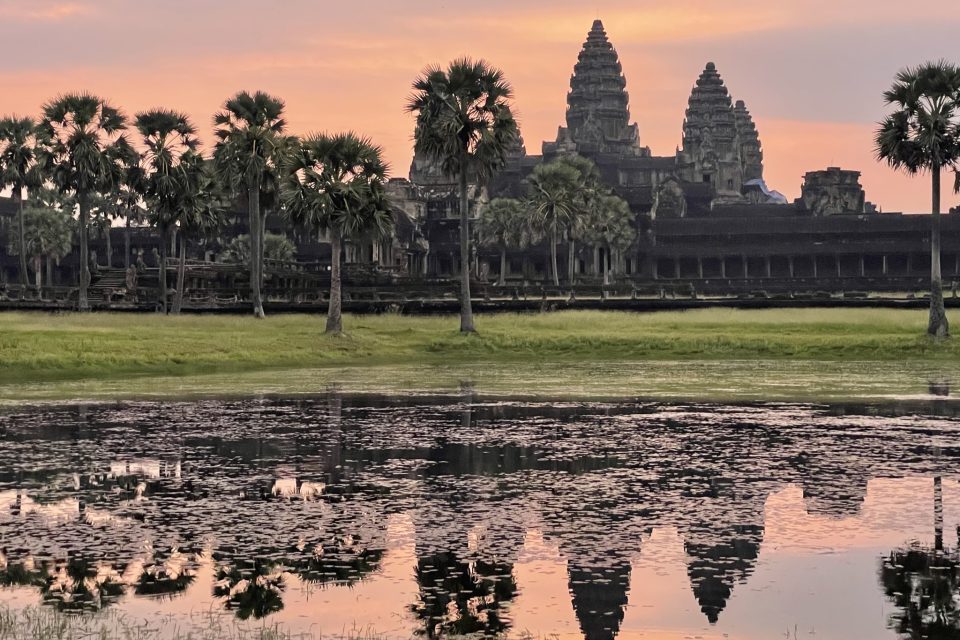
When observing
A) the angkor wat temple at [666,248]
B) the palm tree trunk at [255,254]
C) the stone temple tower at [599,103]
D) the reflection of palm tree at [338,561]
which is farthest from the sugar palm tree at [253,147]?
the stone temple tower at [599,103]

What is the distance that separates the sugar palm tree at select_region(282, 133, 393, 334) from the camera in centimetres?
5806

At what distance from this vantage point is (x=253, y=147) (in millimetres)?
70812

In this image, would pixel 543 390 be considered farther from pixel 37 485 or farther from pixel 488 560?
pixel 488 560

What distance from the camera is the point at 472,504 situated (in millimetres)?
18844

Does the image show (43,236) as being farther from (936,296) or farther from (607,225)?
(936,296)

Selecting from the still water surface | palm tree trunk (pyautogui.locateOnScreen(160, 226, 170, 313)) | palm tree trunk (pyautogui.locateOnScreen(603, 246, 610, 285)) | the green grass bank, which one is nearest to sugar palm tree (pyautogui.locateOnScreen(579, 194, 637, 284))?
palm tree trunk (pyautogui.locateOnScreen(603, 246, 610, 285))

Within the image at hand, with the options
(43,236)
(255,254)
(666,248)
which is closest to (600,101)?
(666,248)

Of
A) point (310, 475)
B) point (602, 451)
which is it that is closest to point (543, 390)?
point (602, 451)

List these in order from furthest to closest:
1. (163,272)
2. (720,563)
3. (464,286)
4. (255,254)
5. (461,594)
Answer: (163,272) → (255,254) → (464,286) → (720,563) → (461,594)

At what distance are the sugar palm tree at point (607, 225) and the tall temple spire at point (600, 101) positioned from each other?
2211 inches

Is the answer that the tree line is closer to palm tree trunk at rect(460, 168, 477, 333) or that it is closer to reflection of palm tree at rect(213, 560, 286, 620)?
palm tree trunk at rect(460, 168, 477, 333)

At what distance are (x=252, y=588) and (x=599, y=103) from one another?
7016 inches

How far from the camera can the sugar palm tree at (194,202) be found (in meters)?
78.1

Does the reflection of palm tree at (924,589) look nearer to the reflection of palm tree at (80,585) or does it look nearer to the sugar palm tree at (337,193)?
the reflection of palm tree at (80,585)
